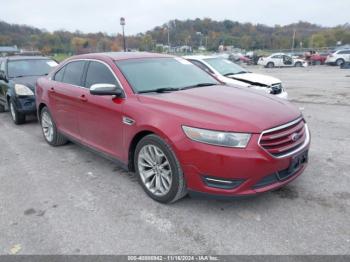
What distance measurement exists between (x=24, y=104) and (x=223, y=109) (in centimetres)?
576

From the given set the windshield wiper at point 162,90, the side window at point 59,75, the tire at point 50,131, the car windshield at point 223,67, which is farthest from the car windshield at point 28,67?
the windshield wiper at point 162,90

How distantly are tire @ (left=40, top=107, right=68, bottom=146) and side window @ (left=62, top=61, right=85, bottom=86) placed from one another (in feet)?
3.07

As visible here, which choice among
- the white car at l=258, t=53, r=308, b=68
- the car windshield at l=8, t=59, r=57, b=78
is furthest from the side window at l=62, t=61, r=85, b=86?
the white car at l=258, t=53, r=308, b=68

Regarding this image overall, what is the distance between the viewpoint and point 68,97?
4.93 metres

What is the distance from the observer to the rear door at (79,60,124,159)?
155 inches

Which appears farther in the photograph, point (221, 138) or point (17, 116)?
point (17, 116)

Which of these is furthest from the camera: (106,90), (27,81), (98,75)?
(27,81)

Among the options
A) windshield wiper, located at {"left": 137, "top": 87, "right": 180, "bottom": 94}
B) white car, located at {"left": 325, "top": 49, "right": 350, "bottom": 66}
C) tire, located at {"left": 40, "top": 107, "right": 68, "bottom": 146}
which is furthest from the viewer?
white car, located at {"left": 325, "top": 49, "right": 350, "bottom": 66}

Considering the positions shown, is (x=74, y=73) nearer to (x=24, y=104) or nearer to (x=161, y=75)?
(x=161, y=75)

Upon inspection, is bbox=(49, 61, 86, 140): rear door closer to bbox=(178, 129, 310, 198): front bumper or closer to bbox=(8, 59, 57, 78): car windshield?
bbox=(178, 129, 310, 198): front bumper

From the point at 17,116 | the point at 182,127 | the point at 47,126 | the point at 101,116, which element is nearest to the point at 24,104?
the point at 17,116

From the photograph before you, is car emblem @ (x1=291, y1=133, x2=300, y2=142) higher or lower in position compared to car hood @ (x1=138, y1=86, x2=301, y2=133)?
lower

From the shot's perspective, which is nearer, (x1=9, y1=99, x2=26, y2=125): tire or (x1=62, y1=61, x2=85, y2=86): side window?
(x1=62, y1=61, x2=85, y2=86): side window

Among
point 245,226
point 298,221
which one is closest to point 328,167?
point 298,221
